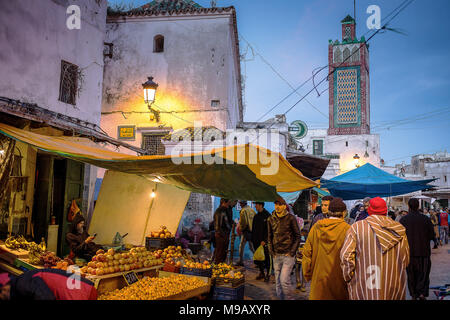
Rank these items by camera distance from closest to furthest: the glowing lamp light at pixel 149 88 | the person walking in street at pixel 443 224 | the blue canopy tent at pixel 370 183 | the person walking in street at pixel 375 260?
the person walking in street at pixel 375 260 < the blue canopy tent at pixel 370 183 < the glowing lamp light at pixel 149 88 < the person walking in street at pixel 443 224

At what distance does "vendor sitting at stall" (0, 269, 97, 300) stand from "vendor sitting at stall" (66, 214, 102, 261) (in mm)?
3800

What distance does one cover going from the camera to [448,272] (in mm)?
9852

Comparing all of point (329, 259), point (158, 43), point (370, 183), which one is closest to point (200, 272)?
point (329, 259)

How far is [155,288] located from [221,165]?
2.05 metres

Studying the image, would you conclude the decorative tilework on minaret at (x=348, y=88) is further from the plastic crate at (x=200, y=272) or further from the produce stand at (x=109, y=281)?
the produce stand at (x=109, y=281)

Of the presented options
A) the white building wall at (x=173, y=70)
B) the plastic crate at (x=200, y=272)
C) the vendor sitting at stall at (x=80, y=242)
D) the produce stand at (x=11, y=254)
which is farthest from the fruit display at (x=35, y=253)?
the white building wall at (x=173, y=70)

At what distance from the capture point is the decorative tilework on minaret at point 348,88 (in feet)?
Answer: 117

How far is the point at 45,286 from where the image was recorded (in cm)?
303

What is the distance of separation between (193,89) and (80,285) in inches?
485

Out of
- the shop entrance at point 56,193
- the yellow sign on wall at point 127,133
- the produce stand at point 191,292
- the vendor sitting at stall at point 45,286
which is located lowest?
the produce stand at point 191,292

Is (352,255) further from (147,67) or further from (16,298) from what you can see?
(147,67)

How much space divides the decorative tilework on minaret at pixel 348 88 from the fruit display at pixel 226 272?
31.9 m

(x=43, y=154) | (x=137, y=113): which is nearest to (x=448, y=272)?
(x=43, y=154)

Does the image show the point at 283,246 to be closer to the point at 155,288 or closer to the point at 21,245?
the point at 155,288
